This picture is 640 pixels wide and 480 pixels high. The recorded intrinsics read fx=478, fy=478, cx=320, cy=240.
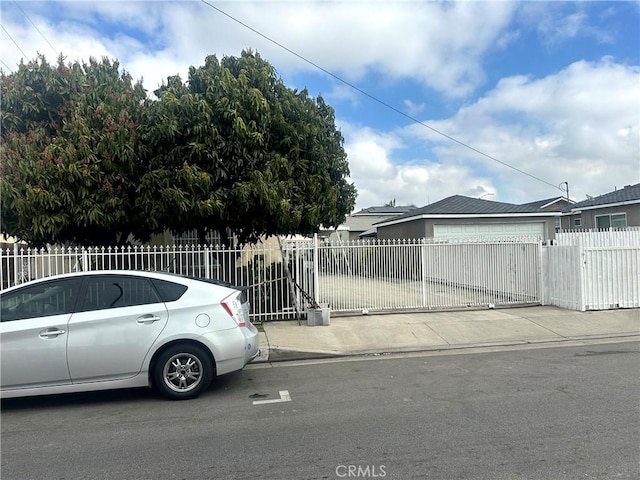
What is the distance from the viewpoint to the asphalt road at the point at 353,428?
3.74m

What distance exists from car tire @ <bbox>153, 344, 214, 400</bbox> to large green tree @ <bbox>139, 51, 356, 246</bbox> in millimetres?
3893

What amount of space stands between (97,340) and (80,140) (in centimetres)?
517

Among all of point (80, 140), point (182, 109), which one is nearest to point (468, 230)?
point (182, 109)

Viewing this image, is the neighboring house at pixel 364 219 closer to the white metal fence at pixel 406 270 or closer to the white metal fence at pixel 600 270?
the white metal fence at pixel 406 270

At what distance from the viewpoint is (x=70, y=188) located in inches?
353

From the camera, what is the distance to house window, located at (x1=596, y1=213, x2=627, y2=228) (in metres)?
19.8

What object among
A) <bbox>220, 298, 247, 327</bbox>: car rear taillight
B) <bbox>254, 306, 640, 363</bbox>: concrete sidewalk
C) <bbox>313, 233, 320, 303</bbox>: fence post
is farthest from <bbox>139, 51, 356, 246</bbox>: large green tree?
<bbox>220, 298, 247, 327</bbox>: car rear taillight

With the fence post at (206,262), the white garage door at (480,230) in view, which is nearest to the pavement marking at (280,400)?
the fence post at (206,262)

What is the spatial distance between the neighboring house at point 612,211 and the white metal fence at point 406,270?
943 centimetres

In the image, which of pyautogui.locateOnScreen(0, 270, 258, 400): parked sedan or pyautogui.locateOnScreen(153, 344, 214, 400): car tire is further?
pyautogui.locateOnScreen(153, 344, 214, 400): car tire

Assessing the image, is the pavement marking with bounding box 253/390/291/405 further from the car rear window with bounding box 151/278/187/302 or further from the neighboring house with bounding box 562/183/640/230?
the neighboring house with bounding box 562/183/640/230

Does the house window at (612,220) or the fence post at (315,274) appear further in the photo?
the house window at (612,220)

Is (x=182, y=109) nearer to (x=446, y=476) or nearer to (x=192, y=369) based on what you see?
(x=192, y=369)

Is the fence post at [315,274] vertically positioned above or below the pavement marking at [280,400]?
above
